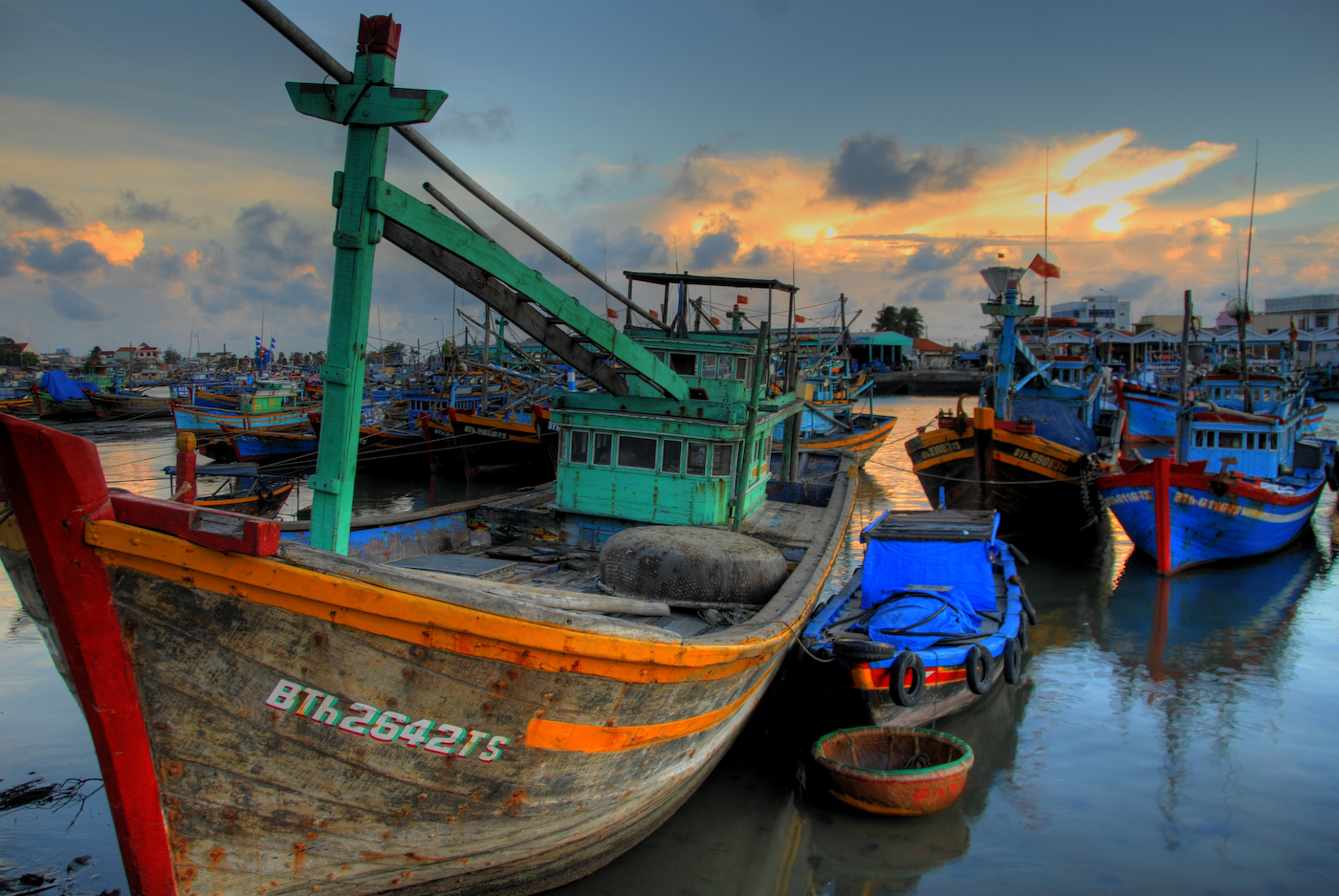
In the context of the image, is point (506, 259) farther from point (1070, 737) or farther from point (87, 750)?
point (1070, 737)

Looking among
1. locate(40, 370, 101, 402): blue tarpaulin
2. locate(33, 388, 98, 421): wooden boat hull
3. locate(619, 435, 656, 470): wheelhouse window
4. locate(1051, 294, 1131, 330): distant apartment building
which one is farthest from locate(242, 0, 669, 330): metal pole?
locate(1051, 294, 1131, 330): distant apartment building

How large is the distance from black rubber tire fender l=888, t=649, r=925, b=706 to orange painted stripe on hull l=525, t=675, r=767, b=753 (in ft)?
6.72

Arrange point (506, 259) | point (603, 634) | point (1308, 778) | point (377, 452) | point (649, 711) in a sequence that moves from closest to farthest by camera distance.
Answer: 1. point (603, 634)
2. point (649, 711)
3. point (506, 259)
4. point (1308, 778)
5. point (377, 452)

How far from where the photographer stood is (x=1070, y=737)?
Result: 8.48 meters

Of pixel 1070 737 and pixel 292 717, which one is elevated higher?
pixel 292 717

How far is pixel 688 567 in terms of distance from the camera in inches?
290

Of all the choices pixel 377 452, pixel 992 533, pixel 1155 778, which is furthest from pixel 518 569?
pixel 377 452

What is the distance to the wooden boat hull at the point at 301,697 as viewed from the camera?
140 inches

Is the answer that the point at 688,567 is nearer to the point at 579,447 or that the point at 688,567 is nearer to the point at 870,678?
the point at 870,678

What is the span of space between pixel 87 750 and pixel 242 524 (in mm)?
6234

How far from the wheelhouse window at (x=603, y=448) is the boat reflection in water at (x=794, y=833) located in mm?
3660

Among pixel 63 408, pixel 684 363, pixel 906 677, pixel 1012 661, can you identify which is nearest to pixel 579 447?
pixel 684 363

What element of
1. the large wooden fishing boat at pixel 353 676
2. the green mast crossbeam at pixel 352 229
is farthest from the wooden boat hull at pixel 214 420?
the large wooden fishing boat at pixel 353 676

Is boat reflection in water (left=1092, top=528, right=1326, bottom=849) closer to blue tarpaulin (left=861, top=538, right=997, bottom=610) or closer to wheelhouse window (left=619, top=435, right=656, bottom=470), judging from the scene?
blue tarpaulin (left=861, top=538, right=997, bottom=610)
